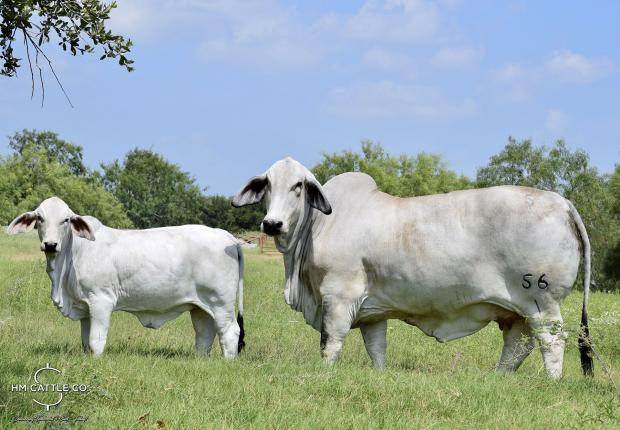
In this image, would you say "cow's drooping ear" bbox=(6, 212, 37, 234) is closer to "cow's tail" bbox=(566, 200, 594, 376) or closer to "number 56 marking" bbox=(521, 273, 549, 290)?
"number 56 marking" bbox=(521, 273, 549, 290)

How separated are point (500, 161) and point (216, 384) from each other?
52327mm

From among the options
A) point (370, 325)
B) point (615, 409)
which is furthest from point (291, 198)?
point (615, 409)

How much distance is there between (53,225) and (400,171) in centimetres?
6009

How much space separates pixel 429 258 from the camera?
8.63 meters

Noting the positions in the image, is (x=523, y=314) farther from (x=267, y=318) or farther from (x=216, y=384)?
(x=267, y=318)

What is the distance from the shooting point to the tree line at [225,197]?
4897 cm

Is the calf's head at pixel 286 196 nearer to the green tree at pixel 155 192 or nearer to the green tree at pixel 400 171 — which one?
the green tree at pixel 400 171

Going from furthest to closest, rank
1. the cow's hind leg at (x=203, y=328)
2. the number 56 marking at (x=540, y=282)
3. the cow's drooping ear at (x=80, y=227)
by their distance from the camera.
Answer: the cow's hind leg at (x=203, y=328), the cow's drooping ear at (x=80, y=227), the number 56 marking at (x=540, y=282)

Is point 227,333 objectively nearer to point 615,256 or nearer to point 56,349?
point 56,349

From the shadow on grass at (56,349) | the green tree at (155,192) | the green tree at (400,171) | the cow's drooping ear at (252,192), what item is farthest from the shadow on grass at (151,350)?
the green tree at (155,192)

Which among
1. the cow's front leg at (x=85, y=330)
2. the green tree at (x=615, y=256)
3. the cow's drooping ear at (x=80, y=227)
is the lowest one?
the cow's front leg at (x=85, y=330)

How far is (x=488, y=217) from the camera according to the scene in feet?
28.0

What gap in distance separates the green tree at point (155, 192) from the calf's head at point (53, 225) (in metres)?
66.1

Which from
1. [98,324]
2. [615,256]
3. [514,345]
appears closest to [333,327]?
[514,345]
